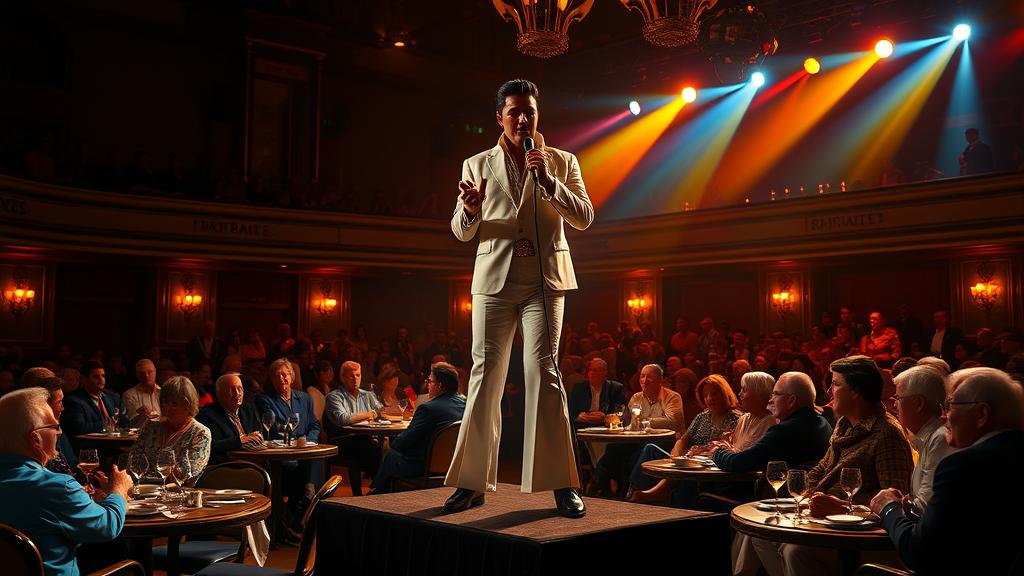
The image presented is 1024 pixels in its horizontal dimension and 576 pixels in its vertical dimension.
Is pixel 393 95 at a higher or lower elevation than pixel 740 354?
higher

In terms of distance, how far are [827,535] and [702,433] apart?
2.50 m

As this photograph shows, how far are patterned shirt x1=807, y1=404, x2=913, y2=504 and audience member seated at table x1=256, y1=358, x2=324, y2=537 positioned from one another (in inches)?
140

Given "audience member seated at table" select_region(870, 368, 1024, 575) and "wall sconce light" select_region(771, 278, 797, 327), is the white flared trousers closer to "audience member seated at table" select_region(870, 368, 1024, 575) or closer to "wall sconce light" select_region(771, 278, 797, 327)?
"audience member seated at table" select_region(870, 368, 1024, 575)

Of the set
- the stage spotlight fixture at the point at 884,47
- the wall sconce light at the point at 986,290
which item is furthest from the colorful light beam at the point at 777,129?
the wall sconce light at the point at 986,290

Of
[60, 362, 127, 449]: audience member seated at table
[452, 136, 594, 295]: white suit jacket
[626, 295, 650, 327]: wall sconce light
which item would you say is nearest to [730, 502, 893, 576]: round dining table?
[452, 136, 594, 295]: white suit jacket

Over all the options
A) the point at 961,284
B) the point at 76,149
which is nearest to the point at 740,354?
the point at 961,284

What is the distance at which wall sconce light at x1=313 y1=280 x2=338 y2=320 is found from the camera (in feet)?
49.6

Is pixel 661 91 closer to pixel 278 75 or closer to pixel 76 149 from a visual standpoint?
pixel 278 75

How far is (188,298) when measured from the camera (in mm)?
13766

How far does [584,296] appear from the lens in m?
16.5

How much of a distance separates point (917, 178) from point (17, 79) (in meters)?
12.8

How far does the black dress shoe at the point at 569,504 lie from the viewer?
3119mm

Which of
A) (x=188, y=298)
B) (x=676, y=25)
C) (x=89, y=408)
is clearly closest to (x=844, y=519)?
(x=676, y=25)

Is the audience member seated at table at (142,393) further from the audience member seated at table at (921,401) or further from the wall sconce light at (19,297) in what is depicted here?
the wall sconce light at (19,297)
